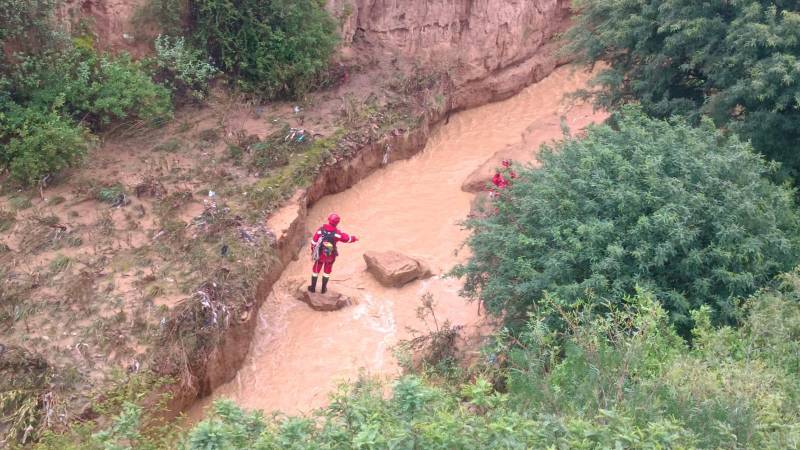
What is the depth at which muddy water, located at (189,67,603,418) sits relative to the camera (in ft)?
31.6

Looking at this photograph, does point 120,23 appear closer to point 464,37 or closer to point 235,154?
point 235,154

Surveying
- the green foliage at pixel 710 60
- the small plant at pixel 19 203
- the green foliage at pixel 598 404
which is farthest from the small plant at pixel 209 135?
the green foliage at pixel 598 404

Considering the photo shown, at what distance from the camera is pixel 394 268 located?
11078 millimetres

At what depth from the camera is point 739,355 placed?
6.39m

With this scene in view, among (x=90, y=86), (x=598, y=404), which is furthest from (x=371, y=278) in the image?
(x=598, y=404)

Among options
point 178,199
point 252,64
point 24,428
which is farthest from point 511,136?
point 24,428

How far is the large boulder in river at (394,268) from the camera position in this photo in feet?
36.3

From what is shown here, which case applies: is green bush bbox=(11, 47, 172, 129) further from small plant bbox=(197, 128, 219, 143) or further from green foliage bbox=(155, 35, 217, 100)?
small plant bbox=(197, 128, 219, 143)

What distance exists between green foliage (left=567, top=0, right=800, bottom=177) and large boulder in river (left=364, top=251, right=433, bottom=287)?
4292 mm

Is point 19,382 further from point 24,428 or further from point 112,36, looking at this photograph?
point 112,36

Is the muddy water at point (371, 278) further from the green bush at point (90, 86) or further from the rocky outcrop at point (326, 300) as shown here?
the green bush at point (90, 86)

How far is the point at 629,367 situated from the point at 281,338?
18.4 ft

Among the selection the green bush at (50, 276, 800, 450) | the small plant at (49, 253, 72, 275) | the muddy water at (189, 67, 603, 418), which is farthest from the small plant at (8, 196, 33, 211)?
the green bush at (50, 276, 800, 450)

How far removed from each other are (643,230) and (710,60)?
4.30 m
